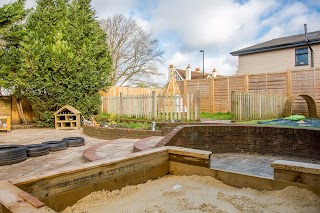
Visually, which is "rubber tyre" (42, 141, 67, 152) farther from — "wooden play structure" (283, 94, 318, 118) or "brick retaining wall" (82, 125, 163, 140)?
"wooden play structure" (283, 94, 318, 118)

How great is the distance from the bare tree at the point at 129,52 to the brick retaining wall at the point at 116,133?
13.9m

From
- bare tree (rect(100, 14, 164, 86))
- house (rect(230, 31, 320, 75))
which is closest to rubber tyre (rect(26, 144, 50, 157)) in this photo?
house (rect(230, 31, 320, 75))

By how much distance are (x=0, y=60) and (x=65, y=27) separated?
11.5ft

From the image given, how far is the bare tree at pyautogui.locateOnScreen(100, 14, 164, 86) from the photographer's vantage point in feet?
76.1

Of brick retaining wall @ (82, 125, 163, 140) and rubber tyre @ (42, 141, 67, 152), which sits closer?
rubber tyre @ (42, 141, 67, 152)

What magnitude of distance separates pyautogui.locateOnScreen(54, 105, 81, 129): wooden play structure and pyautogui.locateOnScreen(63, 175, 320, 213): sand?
9.68m

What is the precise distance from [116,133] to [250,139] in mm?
4479

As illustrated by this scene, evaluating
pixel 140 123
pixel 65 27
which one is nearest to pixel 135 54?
pixel 65 27

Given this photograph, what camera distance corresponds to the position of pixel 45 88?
11.9 m

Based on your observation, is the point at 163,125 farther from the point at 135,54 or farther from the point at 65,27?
the point at 135,54

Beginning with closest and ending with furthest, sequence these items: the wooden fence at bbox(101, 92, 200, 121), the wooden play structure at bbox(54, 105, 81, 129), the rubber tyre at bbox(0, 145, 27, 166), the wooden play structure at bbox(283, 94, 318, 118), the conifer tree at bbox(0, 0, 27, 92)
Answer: the rubber tyre at bbox(0, 145, 27, 166) < the wooden fence at bbox(101, 92, 200, 121) < the wooden play structure at bbox(283, 94, 318, 118) < the conifer tree at bbox(0, 0, 27, 92) < the wooden play structure at bbox(54, 105, 81, 129)

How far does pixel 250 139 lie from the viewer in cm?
603

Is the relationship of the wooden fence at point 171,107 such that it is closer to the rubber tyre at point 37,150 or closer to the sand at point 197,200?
the rubber tyre at point 37,150

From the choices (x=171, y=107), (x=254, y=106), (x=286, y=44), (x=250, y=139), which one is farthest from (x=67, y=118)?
(x=286, y=44)
